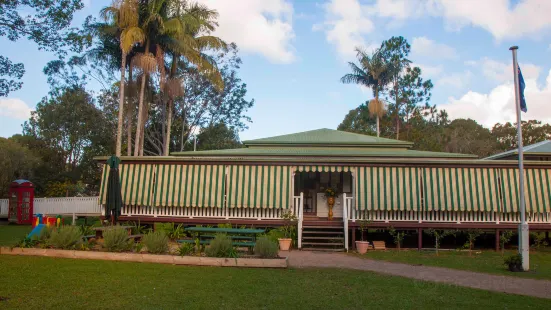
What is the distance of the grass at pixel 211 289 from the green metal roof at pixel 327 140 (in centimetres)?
1224

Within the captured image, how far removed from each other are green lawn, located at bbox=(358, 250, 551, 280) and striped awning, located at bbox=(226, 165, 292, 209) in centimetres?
397

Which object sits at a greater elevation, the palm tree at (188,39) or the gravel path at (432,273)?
the palm tree at (188,39)

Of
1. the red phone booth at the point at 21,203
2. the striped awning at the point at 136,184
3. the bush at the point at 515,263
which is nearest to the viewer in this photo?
the bush at the point at 515,263

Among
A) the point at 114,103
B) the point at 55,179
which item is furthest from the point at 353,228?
the point at 55,179

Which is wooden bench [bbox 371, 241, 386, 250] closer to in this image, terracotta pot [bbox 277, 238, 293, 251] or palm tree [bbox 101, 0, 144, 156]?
terracotta pot [bbox 277, 238, 293, 251]

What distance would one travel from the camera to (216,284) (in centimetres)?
945

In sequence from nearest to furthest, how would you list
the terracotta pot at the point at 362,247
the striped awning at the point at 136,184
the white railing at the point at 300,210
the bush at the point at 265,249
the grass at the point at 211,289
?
the grass at the point at 211,289
the bush at the point at 265,249
the terracotta pot at the point at 362,247
the white railing at the point at 300,210
the striped awning at the point at 136,184

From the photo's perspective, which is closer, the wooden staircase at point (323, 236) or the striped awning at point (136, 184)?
the wooden staircase at point (323, 236)

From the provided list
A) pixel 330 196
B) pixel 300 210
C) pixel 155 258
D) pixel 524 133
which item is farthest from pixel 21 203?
pixel 524 133

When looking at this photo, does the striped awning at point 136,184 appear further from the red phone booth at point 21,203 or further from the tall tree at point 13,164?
the tall tree at point 13,164

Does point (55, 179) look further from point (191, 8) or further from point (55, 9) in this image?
point (55, 9)

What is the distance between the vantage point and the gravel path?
10094 mm

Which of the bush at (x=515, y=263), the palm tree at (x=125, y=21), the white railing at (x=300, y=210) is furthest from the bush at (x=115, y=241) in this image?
the palm tree at (x=125, y=21)

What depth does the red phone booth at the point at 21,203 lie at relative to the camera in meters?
26.2
